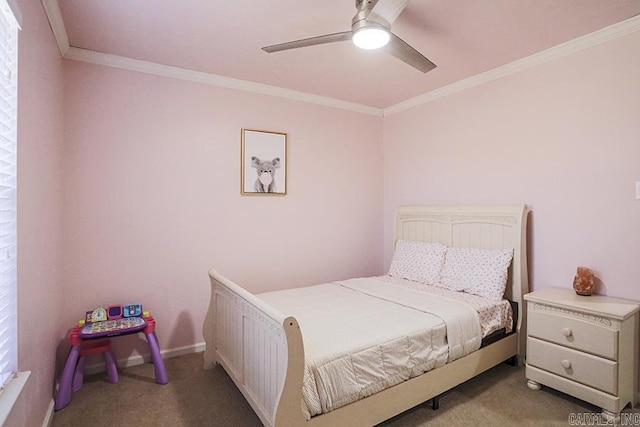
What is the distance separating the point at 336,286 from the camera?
2.96 meters

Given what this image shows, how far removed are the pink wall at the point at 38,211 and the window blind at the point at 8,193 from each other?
0.24 ft

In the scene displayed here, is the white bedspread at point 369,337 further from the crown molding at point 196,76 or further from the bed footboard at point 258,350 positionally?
the crown molding at point 196,76

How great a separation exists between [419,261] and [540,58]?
6.29ft

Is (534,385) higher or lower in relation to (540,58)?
lower

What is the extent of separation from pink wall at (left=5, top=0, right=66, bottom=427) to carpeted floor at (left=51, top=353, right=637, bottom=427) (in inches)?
11.4

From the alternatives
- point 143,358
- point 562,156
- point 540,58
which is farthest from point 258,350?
point 540,58

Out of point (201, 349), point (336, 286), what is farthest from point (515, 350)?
point (201, 349)

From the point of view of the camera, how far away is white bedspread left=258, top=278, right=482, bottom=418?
1.60 metres

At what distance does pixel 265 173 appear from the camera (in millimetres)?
3219

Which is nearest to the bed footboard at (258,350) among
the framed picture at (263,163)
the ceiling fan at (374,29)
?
the framed picture at (263,163)

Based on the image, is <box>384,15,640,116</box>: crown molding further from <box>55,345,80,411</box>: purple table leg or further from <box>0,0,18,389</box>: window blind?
<box>55,345,80,411</box>: purple table leg

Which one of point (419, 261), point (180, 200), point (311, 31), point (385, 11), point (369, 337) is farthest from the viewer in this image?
point (419, 261)

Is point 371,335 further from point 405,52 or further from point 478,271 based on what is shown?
point 405,52

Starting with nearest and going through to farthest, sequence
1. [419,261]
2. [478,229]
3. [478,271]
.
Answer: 1. [478,271]
2. [478,229]
3. [419,261]
